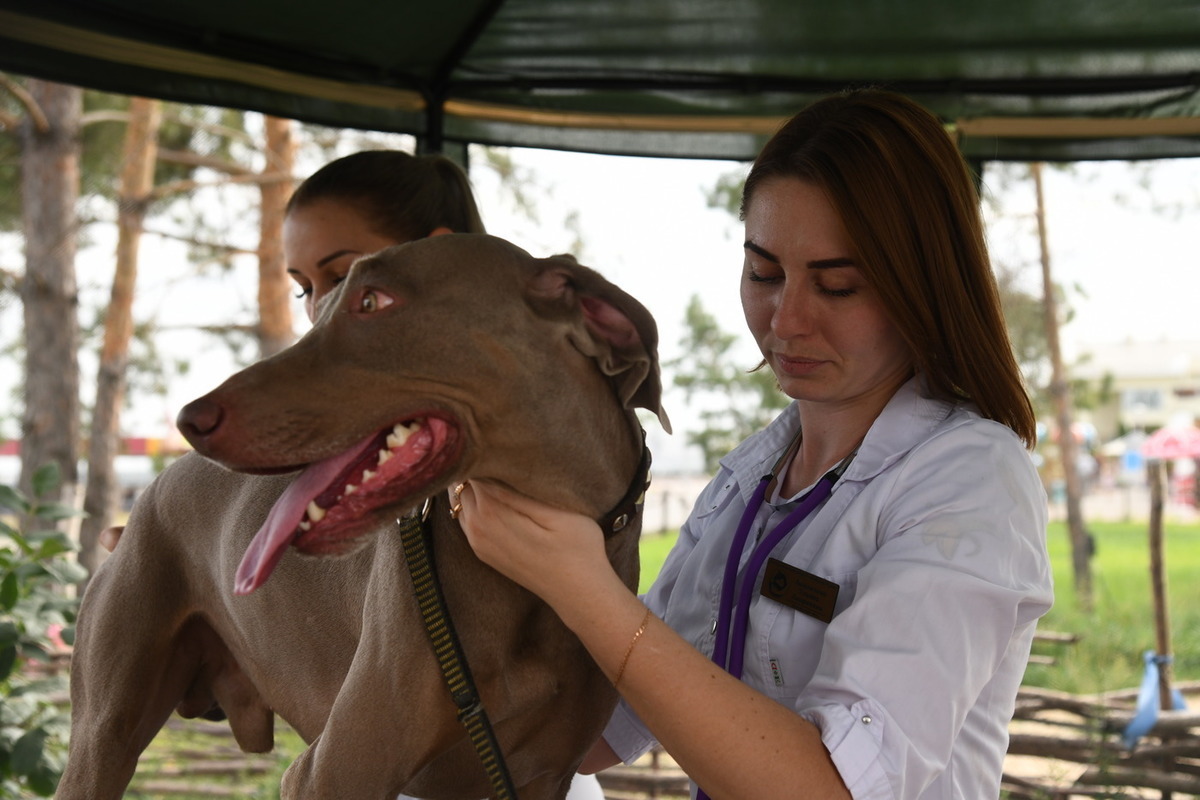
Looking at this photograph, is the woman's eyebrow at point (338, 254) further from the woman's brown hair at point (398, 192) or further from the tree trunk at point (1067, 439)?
the tree trunk at point (1067, 439)

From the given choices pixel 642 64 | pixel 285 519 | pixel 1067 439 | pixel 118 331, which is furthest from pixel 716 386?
pixel 285 519

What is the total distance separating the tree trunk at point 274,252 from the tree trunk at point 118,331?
878 millimetres

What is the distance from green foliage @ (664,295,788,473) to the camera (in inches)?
491

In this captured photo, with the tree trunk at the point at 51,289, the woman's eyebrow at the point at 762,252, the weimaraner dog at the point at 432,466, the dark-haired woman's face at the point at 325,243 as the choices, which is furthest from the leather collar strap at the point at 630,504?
the tree trunk at the point at 51,289

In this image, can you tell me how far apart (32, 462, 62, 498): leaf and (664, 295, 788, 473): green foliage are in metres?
Result: 9.27

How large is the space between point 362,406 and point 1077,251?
12314mm

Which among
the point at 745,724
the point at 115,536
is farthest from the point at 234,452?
the point at 115,536

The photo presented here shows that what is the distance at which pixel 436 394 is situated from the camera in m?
1.68

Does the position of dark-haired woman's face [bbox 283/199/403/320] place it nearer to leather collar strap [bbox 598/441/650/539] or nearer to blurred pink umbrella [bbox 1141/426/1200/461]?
leather collar strap [bbox 598/441/650/539]

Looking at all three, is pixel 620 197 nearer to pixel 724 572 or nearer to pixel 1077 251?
pixel 1077 251

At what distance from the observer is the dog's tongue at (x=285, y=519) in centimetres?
155

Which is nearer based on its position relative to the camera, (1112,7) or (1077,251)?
(1112,7)

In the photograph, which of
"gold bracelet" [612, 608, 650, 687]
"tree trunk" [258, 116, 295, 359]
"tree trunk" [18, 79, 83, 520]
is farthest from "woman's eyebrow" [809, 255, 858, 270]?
"tree trunk" [258, 116, 295, 359]

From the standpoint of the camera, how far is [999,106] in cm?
365
